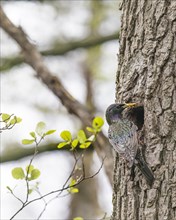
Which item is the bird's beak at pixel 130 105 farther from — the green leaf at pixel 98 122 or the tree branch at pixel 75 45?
the tree branch at pixel 75 45

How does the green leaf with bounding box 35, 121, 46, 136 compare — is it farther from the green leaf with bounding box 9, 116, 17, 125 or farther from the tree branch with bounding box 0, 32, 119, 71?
the tree branch with bounding box 0, 32, 119, 71

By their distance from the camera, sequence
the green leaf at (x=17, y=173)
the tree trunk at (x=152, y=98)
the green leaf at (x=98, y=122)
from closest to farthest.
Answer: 1. the tree trunk at (x=152, y=98)
2. the green leaf at (x=17, y=173)
3. the green leaf at (x=98, y=122)

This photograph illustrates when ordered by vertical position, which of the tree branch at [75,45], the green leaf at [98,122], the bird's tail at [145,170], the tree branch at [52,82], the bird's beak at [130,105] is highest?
the tree branch at [75,45]

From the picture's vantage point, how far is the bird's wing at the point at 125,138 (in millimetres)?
3594

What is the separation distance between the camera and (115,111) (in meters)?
3.96

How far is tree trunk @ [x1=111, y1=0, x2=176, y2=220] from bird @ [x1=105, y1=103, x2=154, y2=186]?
5 centimetres

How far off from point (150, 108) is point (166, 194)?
0.53 m

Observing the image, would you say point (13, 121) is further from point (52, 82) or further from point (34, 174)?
point (52, 82)

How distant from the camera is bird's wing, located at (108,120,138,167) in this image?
3.59 m

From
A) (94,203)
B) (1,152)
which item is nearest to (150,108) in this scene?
(1,152)

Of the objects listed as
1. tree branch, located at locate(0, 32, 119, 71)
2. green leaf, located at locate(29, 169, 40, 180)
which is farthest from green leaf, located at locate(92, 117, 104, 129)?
tree branch, located at locate(0, 32, 119, 71)

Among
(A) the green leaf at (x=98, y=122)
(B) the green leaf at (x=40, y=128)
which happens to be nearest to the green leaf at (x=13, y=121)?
(B) the green leaf at (x=40, y=128)

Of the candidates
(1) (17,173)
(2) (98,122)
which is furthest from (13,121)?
(2) (98,122)

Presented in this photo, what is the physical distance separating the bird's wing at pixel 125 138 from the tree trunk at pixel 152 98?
80 millimetres
